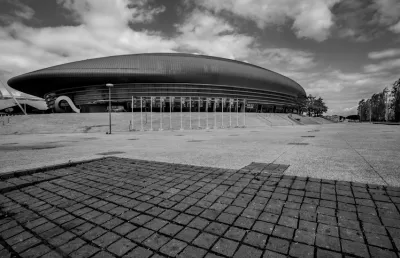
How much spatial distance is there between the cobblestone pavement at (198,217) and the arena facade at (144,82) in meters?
65.2

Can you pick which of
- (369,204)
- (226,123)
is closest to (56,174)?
(369,204)

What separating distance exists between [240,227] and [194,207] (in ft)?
2.72

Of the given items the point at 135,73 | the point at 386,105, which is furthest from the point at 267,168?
the point at 386,105

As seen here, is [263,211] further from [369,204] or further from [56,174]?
[56,174]

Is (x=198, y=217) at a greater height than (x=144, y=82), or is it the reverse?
(x=144, y=82)

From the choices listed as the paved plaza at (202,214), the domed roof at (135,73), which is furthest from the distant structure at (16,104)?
the paved plaza at (202,214)

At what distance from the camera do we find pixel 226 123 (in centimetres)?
4159

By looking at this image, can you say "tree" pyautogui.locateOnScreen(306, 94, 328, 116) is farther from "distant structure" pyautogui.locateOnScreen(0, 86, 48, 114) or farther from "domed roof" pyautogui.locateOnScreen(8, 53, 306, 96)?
"distant structure" pyautogui.locateOnScreen(0, 86, 48, 114)

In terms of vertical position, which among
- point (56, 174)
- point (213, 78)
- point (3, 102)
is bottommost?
point (56, 174)

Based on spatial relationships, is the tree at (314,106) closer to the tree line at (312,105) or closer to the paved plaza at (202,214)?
the tree line at (312,105)

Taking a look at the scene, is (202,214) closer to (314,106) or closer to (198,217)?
(198,217)

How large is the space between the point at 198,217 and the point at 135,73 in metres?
75.2

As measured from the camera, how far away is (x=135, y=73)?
71.7 meters

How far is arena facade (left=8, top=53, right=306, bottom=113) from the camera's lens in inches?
2842
